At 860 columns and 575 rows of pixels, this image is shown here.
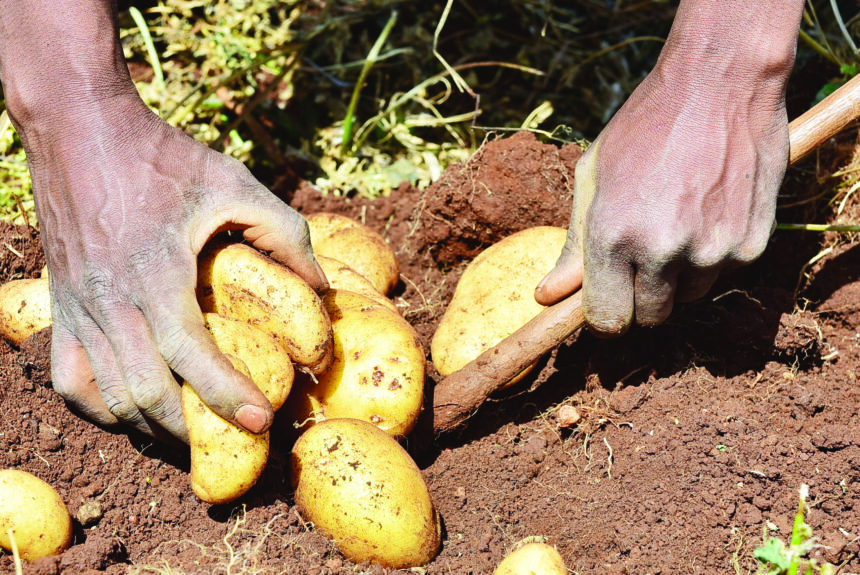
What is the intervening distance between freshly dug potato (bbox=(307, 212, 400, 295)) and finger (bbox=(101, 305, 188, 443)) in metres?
0.90

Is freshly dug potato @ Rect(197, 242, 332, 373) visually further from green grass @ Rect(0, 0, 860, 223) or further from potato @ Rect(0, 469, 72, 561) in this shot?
green grass @ Rect(0, 0, 860, 223)

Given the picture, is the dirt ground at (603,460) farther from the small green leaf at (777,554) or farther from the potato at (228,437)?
the small green leaf at (777,554)

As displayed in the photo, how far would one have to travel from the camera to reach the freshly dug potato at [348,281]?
241cm

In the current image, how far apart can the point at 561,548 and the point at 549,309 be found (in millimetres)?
639

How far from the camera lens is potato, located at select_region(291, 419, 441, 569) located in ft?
6.01

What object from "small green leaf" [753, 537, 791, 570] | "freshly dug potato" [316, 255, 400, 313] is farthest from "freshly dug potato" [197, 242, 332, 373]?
"small green leaf" [753, 537, 791, 570]

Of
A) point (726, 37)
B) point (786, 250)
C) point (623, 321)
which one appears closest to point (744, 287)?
point (786, 250)

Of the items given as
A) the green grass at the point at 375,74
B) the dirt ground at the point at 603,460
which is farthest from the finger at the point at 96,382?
the green grass at the point at 375,74

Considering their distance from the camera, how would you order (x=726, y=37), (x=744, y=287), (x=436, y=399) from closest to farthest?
1. (x=726, y=37)
2. (x=436, y=399)
3. (x=744, y=287)

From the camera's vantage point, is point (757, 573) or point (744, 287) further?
point (744, 287)

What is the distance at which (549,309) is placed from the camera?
2.18 m

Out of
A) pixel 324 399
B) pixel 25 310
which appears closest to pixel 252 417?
pixel 324 399

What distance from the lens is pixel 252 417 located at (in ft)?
5.69

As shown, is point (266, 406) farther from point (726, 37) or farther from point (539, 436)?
point (726, 37)
